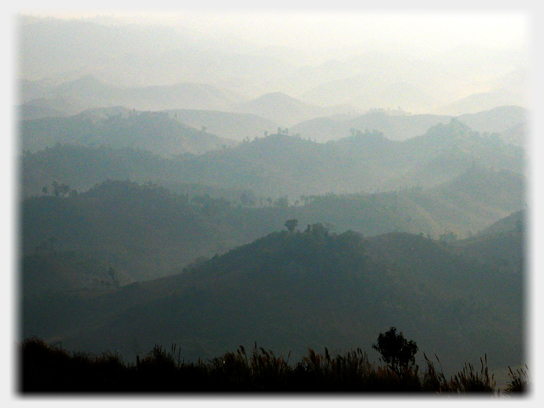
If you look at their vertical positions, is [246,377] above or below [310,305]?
below

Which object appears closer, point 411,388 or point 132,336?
point 411,388

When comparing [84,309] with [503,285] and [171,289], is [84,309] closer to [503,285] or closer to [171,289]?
[171,289]

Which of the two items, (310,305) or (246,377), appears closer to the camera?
(246,377)

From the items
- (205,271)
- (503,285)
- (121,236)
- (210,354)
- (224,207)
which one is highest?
(224,207)

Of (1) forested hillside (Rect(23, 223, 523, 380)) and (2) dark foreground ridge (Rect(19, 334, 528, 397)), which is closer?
(2) dark foreground ridge (Rect(19, 334, 528, 397))

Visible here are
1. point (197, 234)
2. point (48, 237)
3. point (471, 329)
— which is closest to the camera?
point (471, 329)

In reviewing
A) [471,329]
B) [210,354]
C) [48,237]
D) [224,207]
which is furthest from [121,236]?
[471,329]

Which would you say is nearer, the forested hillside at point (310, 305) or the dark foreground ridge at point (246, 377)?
the dark foreground ridge at point (246, 377)

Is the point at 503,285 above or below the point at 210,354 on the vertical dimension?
above
